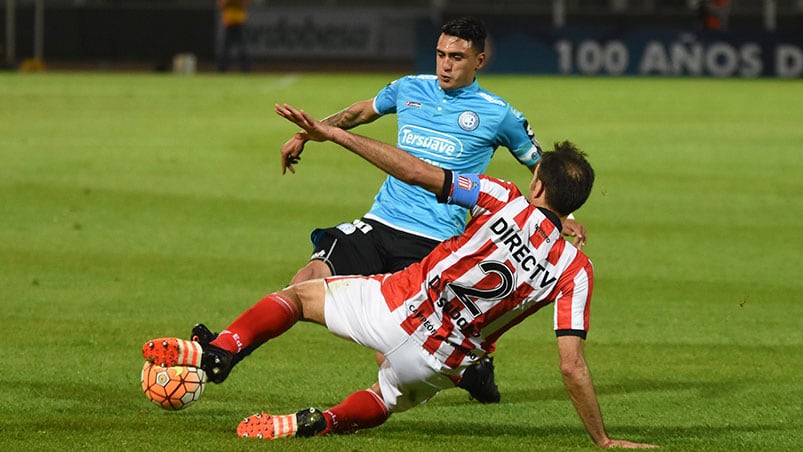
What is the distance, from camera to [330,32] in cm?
4297

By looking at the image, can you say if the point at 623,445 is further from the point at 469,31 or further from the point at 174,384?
the point at 469,31

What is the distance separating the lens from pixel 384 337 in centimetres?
671

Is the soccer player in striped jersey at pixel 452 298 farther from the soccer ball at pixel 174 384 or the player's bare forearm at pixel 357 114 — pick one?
the player's bare forearm at pixel 357 114

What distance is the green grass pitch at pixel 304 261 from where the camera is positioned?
7.55m

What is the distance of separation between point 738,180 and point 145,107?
12217 mm

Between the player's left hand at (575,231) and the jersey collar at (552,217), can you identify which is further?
the player's left hand at (575,231)

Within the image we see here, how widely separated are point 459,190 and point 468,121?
211 centimetres

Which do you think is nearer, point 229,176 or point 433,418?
point 433,418

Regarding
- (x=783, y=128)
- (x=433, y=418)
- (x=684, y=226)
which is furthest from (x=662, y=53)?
(x=433, y=418)

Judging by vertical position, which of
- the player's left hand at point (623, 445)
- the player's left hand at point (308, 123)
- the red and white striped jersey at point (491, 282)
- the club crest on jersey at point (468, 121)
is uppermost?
the player's left hand at point (308, 123)

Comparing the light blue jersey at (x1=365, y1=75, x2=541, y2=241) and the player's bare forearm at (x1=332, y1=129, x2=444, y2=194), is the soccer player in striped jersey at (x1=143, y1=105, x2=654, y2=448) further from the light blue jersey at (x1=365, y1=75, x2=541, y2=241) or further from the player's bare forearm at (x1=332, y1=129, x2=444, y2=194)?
the light blue jersey at (x1=365, y1=75, x2=541, y2=241)

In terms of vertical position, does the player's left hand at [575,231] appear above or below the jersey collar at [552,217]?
below

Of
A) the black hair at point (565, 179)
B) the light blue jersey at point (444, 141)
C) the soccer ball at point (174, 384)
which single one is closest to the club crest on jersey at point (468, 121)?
the light blue jersey at point (444, 141)

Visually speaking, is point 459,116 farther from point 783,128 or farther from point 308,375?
point 783,128
